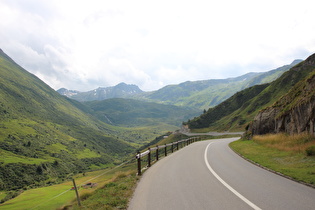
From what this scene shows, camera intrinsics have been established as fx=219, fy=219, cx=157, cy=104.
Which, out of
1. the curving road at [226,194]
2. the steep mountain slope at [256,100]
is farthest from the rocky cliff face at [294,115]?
the steep mountain slope at [256,100]

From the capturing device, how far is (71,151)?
7446 inches

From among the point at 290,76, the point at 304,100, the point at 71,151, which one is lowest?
the point at 71,151

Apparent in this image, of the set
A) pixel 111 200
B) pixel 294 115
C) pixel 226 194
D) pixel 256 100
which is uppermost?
pixel 256 100

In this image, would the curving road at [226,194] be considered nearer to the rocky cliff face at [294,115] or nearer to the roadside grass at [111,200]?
the roadside grass at [111,200]

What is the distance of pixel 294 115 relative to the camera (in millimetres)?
21469

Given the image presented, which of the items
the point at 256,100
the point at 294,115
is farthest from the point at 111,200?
the point at 256,100

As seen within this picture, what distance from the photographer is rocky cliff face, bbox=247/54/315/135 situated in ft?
61.6

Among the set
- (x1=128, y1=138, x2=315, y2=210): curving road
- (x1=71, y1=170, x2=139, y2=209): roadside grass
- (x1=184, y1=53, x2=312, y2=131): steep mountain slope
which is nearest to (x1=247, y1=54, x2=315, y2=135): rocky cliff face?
(x1=128, y1=138, x2=315, y2=210): curving road

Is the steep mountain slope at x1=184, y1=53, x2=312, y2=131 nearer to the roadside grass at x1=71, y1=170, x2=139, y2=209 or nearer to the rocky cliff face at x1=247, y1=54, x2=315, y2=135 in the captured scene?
the rocky cliff face at x1=247, y1=54, x2=315, y2=135

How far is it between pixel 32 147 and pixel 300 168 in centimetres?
18902

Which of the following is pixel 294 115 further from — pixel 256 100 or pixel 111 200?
pixel 256 100

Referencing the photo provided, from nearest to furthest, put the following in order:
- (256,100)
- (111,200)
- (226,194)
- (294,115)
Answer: (226,194), (111,200), (294,115), (256,100)

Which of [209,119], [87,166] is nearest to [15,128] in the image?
[87,166]

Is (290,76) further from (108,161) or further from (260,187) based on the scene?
(108,161)
